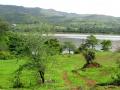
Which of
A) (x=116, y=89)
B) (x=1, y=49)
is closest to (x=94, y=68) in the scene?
(x=116, y=89)

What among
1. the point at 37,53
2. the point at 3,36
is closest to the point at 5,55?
the point at 3,36

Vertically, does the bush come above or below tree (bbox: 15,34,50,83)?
below

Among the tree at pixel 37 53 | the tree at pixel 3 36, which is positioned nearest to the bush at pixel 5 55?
the tree at pixel 3 36

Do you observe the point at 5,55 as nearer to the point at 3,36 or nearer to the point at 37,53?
the point at 3,36

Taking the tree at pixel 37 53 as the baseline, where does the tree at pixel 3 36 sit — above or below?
below

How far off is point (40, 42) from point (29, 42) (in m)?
1.91

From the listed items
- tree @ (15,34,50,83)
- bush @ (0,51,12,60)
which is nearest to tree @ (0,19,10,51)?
bush @ (0,51,12,60)

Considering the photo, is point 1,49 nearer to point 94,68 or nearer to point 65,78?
point 94,68

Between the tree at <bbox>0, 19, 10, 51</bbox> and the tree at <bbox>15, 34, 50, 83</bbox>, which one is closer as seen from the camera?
the tree at <bbox>15, 34, 50, 83</bbox>

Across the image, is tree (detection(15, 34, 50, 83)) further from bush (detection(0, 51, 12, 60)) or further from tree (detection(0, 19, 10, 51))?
tree (detection(0, 19, 10, 51))

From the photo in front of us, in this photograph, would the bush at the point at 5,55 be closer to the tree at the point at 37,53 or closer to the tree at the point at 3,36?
the tree at the point at 3,36

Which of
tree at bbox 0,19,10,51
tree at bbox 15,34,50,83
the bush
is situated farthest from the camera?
tree at bbox 0,19,10,51

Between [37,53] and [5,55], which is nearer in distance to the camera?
[37,53]

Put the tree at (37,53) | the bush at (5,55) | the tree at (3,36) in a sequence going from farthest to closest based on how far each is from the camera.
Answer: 1. the tree at (3,36)
2. the bush at (5,55)
3. the tree at (37,53)
